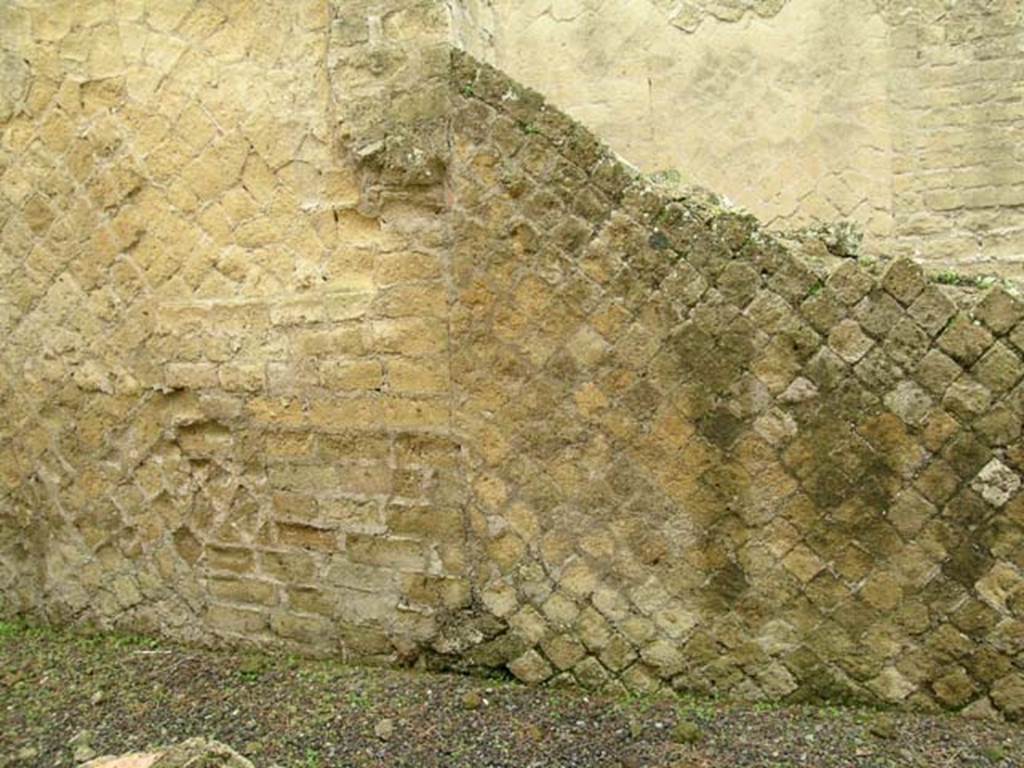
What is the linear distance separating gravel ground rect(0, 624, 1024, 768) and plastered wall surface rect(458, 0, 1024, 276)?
3.36 meters

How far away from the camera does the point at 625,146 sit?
591 centimetres

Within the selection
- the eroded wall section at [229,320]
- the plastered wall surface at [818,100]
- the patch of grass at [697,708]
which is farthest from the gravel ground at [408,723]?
the plastered wall surface at [818,100]

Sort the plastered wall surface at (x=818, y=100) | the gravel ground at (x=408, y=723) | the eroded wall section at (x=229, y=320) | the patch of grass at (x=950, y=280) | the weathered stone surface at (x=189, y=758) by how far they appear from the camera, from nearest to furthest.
A: the weathered stone surface at (x=189, y=758) < the gravel ground at (x=408, y=723) < the patch of grass at (x=950, y=280) < the eroded wall section at (x=229, y=320) < the plastered wall surface at (x=818, y=100)

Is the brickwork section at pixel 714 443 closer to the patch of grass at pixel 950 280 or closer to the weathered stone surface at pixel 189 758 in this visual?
the patch of grass at pixel 950 280

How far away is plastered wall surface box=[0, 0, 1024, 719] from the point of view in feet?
9.93

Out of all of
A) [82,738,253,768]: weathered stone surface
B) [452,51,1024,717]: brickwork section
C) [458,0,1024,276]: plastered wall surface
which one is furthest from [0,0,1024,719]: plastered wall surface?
[458,0,1024,276]: plastered wall surface

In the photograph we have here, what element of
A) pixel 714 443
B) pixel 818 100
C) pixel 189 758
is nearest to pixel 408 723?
pixel 189 758

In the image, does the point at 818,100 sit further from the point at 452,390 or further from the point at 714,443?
the point at 452,390

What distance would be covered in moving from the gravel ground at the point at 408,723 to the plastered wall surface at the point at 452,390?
11 cm

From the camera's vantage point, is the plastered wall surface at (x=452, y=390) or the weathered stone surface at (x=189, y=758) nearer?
the weathered stone surface at (x=189, y=758)

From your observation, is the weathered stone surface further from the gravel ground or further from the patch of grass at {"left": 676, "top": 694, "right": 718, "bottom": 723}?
the patch of grass at {"left": 676, "top": 694, "right": 718, "bottom": 723}

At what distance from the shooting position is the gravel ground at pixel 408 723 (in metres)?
2.95

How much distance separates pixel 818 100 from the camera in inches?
219

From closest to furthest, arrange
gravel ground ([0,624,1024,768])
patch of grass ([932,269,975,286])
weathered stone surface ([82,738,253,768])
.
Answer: weathered stone surface ([82,738,253,768]) → gravel ground ([0,624,1024,768]) → patch of grass ([932,269,975,286])
